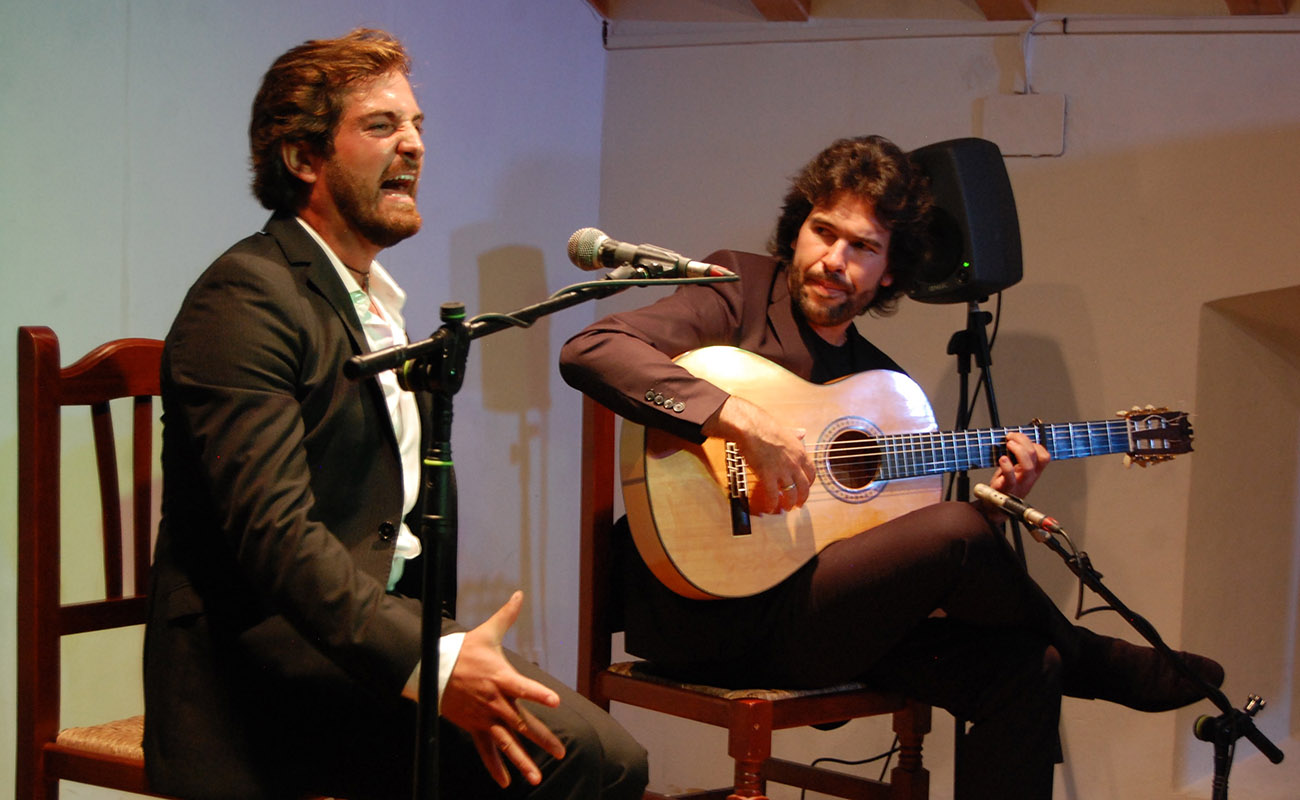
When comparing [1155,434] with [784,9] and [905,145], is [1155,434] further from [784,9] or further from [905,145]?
[784,9]

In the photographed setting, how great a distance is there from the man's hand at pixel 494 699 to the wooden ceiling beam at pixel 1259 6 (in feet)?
9.58

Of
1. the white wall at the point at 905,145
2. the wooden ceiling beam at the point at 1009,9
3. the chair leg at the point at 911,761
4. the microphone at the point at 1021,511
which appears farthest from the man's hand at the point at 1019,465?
the wooden ceiling beam at the point at 1009,9

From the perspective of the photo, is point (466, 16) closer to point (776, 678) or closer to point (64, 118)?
point (64, 118)

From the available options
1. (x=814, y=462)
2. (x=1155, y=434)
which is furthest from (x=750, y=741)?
(x=1155, y=434)

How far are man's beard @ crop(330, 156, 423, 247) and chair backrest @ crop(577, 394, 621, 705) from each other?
2.06ft

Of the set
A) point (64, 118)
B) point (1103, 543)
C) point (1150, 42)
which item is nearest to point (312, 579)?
point (64, 118)

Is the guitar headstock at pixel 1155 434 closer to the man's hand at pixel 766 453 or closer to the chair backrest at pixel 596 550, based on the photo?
the man's hand at pixel 766 453

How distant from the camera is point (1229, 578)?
3562 millimetres

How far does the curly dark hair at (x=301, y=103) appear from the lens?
75.1 inches

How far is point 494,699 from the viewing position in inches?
55.9

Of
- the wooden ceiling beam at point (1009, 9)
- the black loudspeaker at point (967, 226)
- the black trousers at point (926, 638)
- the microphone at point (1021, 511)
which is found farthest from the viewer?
the wooden ceiling beam at point (1009, 9)

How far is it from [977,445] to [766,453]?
56cm

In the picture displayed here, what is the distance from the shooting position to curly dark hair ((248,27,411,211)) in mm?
1908

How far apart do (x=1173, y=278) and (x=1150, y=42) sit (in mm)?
689
